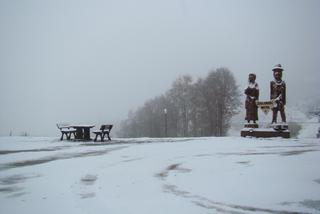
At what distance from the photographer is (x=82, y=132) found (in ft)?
84.2

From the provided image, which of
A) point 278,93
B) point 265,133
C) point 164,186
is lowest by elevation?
point 164,186

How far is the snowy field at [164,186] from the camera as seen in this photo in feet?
21.1

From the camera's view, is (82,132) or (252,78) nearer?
(252,78)

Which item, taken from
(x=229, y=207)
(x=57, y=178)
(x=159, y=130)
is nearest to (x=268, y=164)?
(x=229, y=207)

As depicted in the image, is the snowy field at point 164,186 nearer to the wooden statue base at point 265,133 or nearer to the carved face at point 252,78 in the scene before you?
the wooden statue base at point 265,133

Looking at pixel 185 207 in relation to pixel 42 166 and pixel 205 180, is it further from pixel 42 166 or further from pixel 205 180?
pixel 42 166

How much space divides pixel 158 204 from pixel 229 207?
134 cm

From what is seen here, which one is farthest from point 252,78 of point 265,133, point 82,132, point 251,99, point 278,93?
point 82,132

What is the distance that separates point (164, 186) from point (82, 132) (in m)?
18.5

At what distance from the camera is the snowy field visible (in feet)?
21.1

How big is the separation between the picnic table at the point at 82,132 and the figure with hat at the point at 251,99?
37.0ft

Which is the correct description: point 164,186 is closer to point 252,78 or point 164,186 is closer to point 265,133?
point 265,133

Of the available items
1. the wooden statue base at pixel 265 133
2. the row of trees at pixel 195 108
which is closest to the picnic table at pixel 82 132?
the wooden statue base at pixel 265 133

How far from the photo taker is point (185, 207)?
6359mm
